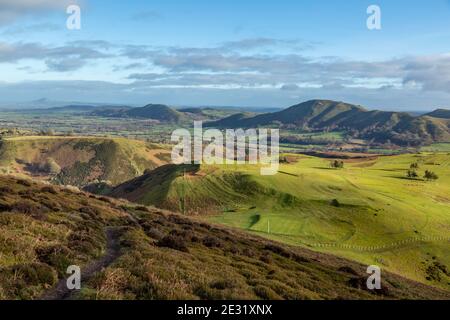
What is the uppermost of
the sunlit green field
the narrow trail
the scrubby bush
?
the narrow trail

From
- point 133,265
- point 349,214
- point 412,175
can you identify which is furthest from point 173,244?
point 412,175

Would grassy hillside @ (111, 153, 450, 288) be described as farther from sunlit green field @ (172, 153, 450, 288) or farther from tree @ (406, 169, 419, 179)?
tree @ (406, 169, 419, 179)

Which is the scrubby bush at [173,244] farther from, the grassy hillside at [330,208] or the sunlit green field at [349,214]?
the sunlit green field at [349,214]

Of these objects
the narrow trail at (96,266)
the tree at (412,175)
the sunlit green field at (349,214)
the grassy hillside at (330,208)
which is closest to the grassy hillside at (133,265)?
the narrow trail at (96,266)

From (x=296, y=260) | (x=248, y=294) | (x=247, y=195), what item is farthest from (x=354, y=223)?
(x=248, y=294)

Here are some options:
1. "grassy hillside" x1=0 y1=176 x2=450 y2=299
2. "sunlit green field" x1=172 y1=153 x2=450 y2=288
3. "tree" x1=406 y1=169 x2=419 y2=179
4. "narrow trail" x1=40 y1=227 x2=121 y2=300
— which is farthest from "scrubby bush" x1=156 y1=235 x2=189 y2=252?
"tree" x1=406 y1=169 x2=419 y2=179

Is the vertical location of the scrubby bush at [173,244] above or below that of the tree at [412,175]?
above

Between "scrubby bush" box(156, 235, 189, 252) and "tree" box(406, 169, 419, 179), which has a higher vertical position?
"scrubby bush" box(156, 235, 189, 252)

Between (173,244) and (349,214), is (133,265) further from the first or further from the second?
(349,214)
